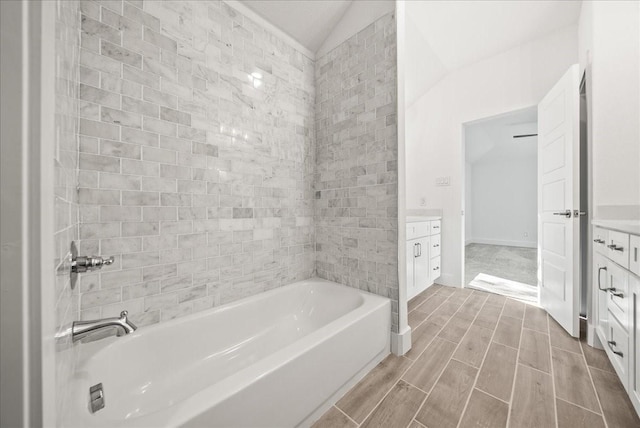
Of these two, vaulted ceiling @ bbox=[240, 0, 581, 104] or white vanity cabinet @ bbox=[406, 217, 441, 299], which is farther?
white vanity cabinet @ bbox=[406, 217, 441, 299]

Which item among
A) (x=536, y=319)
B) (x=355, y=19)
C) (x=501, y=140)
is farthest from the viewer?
(x=501, y=140)

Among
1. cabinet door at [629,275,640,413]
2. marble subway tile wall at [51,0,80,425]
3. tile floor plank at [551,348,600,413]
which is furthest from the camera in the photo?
tile floor plank at [551,348,600,413]

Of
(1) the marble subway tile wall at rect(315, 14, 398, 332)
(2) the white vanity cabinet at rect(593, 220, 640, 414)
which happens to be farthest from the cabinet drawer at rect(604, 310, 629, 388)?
(1) the marble subway tile wall at rect(315, 14, 398, 332)

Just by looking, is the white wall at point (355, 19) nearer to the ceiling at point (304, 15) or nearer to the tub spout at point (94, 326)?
the ceiling at point (304, 15)

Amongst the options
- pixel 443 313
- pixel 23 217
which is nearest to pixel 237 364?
pixel 23 217

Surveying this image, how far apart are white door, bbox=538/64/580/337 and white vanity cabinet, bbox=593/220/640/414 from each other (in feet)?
1.02

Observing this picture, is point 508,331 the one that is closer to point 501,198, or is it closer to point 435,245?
point 435,245

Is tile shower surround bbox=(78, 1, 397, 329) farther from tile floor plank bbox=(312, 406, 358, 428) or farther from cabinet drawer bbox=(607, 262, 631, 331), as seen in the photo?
cabinet drawer bbox=(607, 262, 631, 331)

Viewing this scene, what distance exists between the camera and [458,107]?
2.90m

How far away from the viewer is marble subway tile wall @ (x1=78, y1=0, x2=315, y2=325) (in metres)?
1.10

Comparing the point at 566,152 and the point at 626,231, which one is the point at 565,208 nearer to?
the point at 566,152

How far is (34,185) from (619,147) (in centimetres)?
275

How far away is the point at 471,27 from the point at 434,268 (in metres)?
2.54

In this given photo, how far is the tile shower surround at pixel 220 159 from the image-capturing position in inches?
44.1
